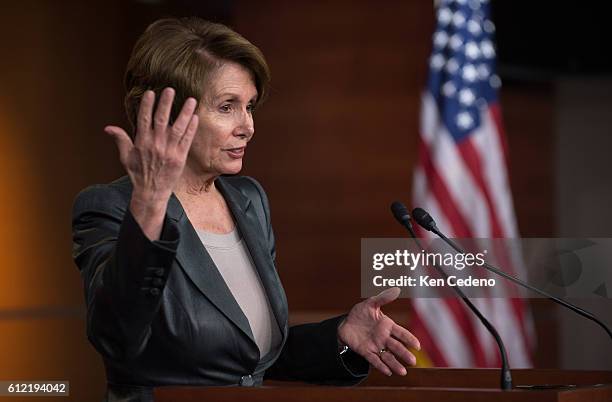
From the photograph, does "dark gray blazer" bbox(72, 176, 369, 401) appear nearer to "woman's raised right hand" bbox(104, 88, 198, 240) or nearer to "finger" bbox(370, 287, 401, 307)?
"woman's raised right hand" bbox(104, 88, 198, 240)

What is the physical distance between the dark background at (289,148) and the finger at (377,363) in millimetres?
3146

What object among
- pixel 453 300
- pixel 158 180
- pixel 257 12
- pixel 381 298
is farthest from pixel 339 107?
pixel 158 180

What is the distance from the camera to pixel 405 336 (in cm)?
187

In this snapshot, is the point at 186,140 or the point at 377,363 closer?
the point at 186,140

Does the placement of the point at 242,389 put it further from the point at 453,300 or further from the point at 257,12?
the point at 257,12

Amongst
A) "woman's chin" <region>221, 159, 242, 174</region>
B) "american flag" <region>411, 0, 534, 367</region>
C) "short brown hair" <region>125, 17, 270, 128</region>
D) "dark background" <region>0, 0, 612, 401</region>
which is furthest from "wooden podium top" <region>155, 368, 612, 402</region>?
"dark background" <region>0, 0, 612, 401</region>

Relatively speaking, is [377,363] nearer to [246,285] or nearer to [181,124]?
[246,285]

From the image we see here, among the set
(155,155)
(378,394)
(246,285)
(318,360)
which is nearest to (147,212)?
(155,155)

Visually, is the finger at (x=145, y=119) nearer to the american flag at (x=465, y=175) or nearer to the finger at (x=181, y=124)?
the finger at (x=181, y=124)

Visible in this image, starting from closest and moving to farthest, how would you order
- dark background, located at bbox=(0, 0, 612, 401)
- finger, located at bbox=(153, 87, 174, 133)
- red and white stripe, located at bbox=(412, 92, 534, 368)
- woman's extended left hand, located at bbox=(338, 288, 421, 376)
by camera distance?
finger, located at bbox=(153, 87, 174, 133) < woman's extended left hand, located at bbox=(338, 288, 421, 376) < red and white stripe, located at bbox=(412, 92, 534, 368) < dark background, located at bbox=(0, 0, 612, 401)

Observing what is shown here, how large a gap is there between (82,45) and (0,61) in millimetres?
468

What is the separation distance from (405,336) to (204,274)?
0.45m

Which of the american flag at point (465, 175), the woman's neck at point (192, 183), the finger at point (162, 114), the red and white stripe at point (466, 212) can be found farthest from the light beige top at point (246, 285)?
the red and white stripe at point (466, 212)

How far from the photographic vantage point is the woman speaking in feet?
5.19
